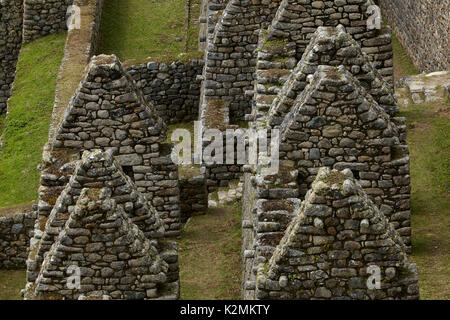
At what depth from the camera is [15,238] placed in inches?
1033

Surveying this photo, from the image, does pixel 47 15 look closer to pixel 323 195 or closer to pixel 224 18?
pixel 224 18

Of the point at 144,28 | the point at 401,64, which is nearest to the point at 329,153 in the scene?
the point at 144,28

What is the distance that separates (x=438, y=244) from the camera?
2081 cm

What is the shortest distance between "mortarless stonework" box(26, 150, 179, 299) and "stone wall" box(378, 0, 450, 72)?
19104mm

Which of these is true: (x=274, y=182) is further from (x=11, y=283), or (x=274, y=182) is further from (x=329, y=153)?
(x=11, y=283)

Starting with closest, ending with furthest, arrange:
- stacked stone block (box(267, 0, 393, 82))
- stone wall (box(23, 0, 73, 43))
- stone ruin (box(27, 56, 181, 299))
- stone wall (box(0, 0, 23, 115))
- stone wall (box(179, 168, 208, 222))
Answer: stone ruin (box(27, 56, 181, 299))
stacked stone block (box(267, 0, 393, 82))
stone wall (box(179, 168, 208, 222))
stone wall (box(23, 0, 73, 43))
stone wall (box(0, 0, 23, 115))

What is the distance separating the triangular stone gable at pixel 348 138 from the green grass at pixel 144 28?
53.2ft

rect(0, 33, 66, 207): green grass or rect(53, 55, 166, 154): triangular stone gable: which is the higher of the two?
rect(0, 33, 66, 207): green grass

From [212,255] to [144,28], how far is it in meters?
16.4

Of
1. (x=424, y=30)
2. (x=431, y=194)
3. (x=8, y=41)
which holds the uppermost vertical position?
(x=8, y=41)

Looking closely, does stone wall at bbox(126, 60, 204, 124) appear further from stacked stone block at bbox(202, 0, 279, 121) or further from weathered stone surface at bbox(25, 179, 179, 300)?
weathered stone surface at bbox(25, 179, 179, 300)

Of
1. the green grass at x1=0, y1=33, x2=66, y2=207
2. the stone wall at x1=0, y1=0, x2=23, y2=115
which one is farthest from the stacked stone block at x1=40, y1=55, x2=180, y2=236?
the stone wall at x1=0, y1=0, x2=23, y2=115

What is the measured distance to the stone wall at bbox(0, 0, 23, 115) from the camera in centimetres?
4047

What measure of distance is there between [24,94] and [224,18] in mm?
9659
